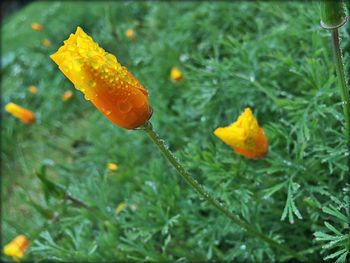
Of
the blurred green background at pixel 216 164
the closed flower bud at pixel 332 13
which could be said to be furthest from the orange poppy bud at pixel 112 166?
the closed flower bud at pixel 332 13

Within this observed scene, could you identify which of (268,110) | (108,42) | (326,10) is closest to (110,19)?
(108,42)

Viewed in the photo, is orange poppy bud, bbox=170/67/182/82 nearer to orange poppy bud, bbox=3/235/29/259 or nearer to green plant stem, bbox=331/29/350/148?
orange poppy bud, bbox=3/235/29/259

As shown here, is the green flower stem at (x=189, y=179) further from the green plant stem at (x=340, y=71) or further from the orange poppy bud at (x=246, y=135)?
the green plant stem at (x=340, y=71)

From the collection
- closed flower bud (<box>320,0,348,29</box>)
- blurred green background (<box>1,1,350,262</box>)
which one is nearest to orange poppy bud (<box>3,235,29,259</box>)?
blurred green background (<box>1,1,350,262</box>)

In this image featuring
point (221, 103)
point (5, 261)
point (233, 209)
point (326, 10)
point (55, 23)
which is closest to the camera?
point (326, 10)

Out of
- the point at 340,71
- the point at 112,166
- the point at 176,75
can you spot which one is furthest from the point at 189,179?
the point at 176,75

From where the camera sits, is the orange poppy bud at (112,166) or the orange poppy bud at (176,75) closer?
the orange poppy bud at (112,166)

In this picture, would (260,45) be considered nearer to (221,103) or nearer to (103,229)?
(221,103)
